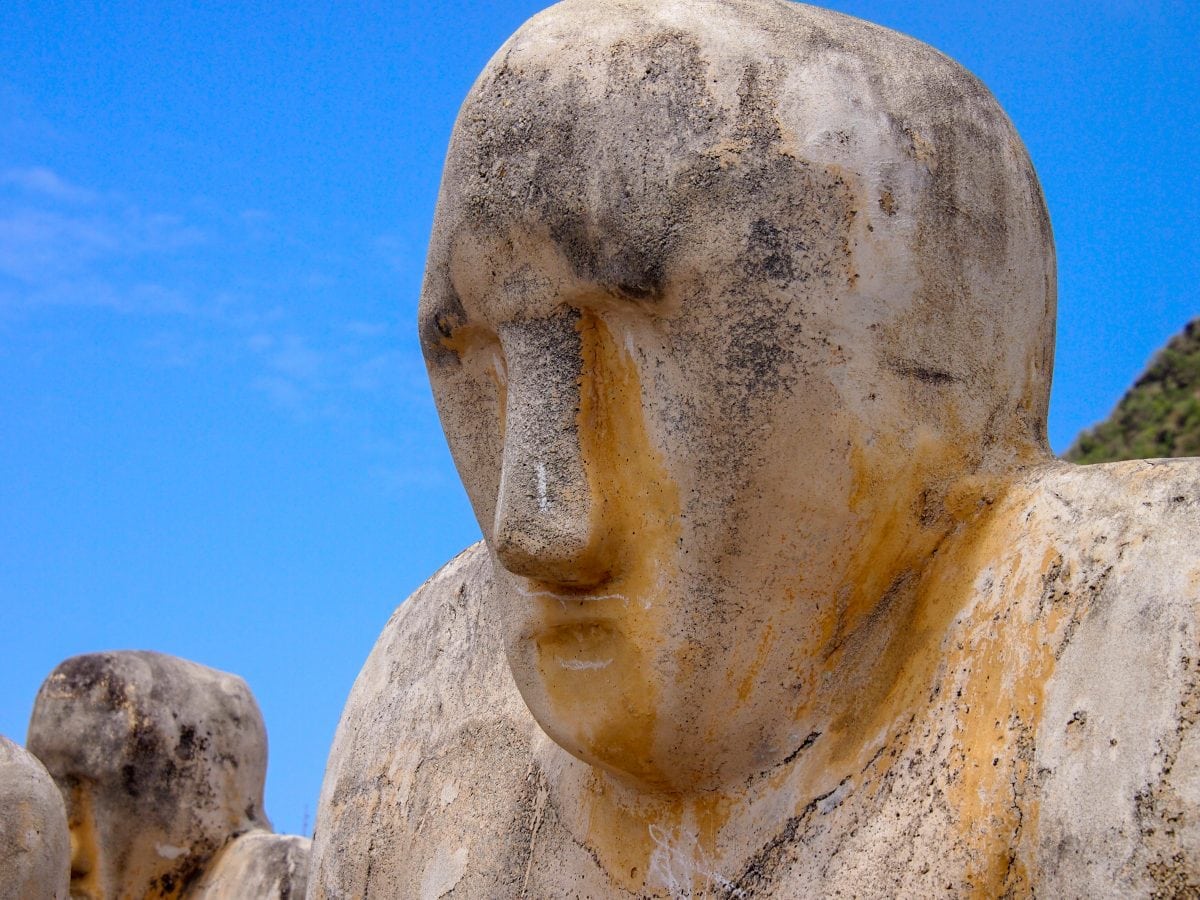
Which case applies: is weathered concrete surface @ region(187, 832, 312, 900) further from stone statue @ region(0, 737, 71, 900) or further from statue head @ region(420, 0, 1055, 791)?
statue head @ region(420, 0, 1055, 791)

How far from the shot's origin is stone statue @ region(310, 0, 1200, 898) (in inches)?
107

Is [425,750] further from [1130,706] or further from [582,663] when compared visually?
[1130,706]

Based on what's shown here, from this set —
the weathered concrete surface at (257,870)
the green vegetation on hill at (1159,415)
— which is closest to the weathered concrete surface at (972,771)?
the weathered concrete surface at (257,870)

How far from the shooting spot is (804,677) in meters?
2.91

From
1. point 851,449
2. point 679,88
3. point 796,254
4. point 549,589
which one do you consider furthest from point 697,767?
point 679,88

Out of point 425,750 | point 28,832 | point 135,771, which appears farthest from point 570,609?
point 135,771

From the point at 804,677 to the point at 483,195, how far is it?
97 centimetres

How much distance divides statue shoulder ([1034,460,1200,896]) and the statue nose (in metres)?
0.77

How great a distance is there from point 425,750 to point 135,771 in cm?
421

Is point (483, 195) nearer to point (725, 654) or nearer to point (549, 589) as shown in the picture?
point (549, 589)

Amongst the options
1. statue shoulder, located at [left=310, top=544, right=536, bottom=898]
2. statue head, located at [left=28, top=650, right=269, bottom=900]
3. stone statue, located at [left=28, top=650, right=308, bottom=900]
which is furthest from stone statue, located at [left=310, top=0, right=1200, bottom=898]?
statue head, located at [left=28, top=650, right=269, bottom=900]

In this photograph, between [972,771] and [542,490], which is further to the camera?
[542,490]

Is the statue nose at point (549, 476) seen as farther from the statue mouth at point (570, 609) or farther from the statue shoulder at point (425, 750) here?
the statue shoulder at point (425, 750)

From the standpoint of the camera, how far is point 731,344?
2.78m
